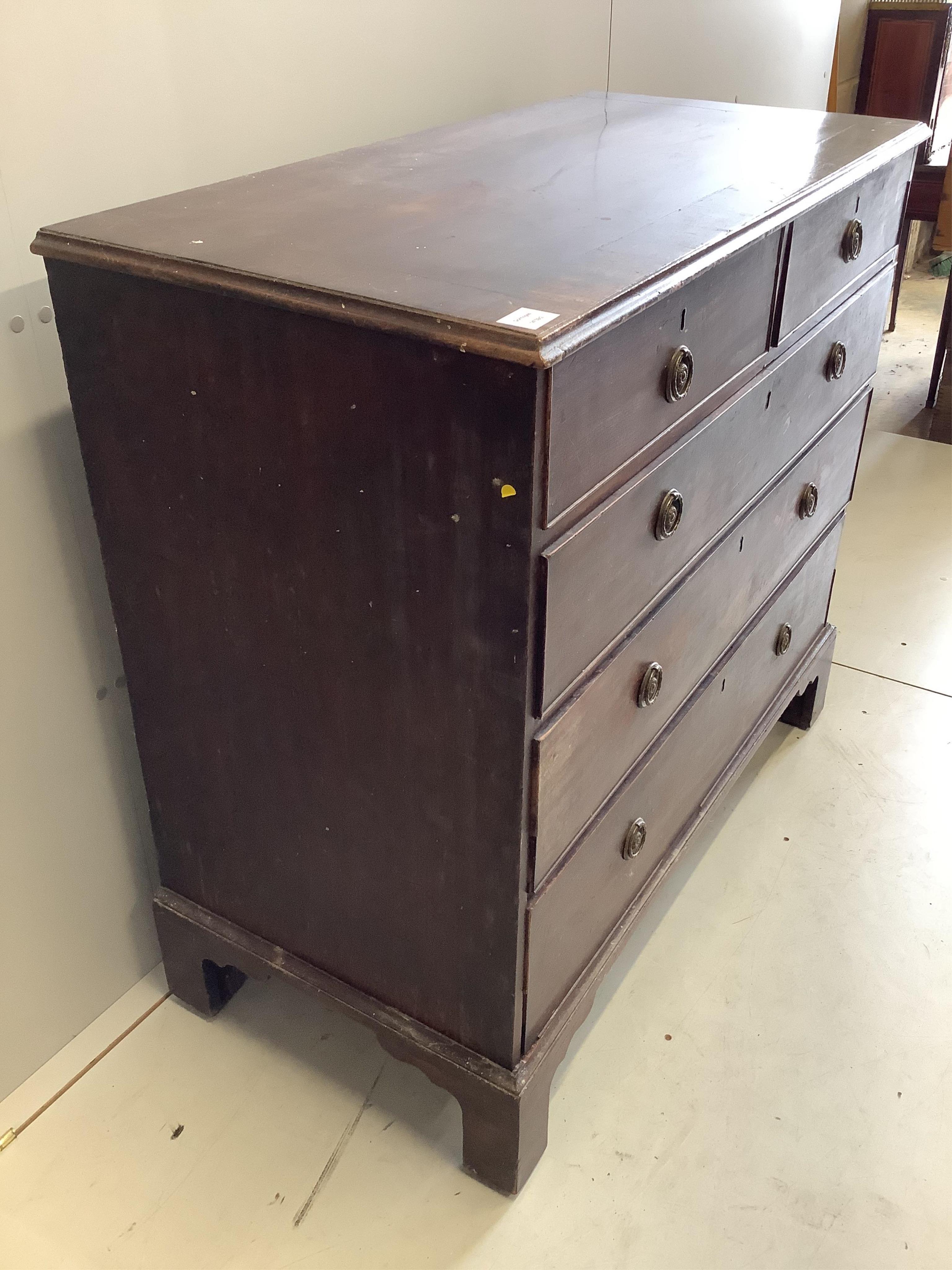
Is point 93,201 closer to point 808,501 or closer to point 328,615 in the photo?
point 328,615

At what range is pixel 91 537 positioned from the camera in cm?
135

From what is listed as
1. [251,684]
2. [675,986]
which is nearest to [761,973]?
[675,986]

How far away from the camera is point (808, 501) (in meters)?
1.66

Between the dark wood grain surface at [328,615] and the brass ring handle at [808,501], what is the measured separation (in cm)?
80

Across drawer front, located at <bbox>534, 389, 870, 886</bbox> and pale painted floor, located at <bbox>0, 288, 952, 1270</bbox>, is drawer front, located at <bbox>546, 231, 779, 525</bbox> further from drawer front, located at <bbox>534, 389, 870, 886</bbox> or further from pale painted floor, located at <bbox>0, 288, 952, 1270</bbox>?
pale painted floor, located at <bbox>0, 288, 952, 1270</bbox>

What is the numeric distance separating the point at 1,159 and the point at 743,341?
804 mm

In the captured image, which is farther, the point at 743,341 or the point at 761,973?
the point at 761,973

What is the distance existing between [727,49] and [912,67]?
68.3 inches

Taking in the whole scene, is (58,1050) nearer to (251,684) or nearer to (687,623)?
(251,684)

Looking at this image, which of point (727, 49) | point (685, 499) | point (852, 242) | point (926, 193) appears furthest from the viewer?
point (926, 193)

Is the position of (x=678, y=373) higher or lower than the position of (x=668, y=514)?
higher

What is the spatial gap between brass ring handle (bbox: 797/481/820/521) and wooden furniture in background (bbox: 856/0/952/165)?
96.8 inches

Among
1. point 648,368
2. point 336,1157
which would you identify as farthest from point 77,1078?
point 648,368

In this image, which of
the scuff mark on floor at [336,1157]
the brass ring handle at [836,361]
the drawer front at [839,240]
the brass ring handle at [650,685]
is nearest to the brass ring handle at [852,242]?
the drawer front at [839,240]
